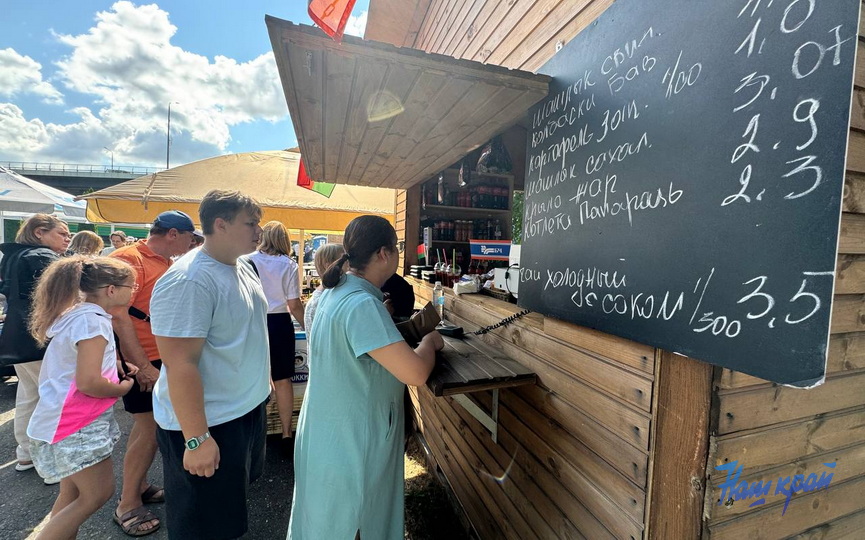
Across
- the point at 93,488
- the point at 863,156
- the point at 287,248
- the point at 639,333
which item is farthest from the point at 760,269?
the point at 287,248

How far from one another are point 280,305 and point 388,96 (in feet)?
7.68

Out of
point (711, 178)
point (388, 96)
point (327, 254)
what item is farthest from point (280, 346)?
point (711, 178)

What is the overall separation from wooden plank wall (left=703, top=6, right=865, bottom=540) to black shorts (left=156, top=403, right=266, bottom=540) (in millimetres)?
1871

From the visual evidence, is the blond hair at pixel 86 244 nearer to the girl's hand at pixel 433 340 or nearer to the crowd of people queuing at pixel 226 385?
the crowd of people queuing at pixel 226 385

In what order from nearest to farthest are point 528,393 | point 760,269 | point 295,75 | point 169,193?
point 760,269 < point 295,75 < point 528,393 < point 169,193

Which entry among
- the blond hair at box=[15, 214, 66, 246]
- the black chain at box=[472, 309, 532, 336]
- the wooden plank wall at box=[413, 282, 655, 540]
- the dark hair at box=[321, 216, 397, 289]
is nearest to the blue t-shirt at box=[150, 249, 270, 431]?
the dark hair at box=[321, 216, 397, 289]

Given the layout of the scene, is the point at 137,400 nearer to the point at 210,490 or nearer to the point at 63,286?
the point at 63,286

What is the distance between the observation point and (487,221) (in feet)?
14.6

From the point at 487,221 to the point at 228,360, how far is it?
3378 millimetres

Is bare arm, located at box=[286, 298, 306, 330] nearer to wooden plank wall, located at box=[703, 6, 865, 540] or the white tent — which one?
wooden plank wall, located at box=[703, 6, 865, 540]

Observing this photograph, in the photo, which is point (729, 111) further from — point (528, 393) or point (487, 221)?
point (487, 221)

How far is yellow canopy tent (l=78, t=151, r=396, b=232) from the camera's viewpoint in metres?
4.91

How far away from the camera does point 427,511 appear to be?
290 centimetres

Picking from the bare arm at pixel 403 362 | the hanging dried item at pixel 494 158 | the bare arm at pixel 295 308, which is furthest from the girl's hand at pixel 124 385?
the hanging dried item at pixel 494 158
